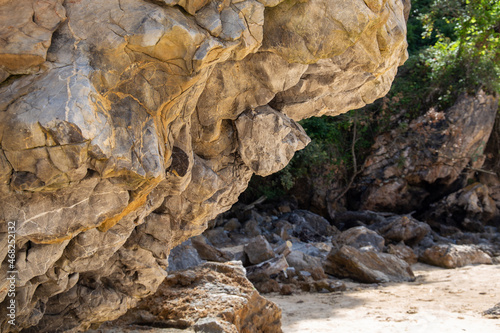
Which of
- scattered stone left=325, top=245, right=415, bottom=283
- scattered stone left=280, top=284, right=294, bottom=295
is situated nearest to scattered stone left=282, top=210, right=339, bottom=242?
scattered stone left=325, top=245, right=415, bottom=283

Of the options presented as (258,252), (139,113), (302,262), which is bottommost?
(302,262)

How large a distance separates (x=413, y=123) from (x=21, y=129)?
42.1 feet

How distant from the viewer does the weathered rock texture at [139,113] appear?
2549 mm

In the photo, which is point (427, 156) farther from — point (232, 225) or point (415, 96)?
point (232, 225)

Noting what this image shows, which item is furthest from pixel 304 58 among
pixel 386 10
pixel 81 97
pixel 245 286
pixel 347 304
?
pixel 347 304

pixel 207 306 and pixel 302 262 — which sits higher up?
pixel 207 306

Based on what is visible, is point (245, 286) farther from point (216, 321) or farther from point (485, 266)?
point (485, 266)

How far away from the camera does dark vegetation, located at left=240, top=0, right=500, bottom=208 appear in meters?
13.0

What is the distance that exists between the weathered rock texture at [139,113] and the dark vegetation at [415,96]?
837 cm

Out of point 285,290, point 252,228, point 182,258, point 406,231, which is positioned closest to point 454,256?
point 406,231

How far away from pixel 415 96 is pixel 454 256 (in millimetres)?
6103

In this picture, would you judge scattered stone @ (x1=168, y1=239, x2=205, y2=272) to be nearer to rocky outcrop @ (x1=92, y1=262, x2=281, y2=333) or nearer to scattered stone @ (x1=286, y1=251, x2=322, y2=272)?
rocky outcrop @ (x1=92, y1=262, x2=281, y2=333)

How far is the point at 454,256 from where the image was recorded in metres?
9.62

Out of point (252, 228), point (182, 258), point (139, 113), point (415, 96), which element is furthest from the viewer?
point (415, 96)
